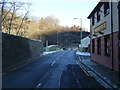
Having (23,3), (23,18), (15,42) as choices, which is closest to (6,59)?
(15,42)

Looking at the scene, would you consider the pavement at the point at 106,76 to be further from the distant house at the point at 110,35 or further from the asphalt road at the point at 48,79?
the distant house at the point at 110,35

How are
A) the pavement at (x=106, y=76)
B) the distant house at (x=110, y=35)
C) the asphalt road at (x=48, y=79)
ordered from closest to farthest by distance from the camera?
the pavement at (x=106, y=76) < the asphalt road at (x=48, y=79) < the distant house at (x=110, y=35)

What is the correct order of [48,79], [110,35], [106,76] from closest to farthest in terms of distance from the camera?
[48,79] < [106,76] < [110,35]

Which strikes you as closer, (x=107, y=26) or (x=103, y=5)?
Answer: (x=107, y=26)

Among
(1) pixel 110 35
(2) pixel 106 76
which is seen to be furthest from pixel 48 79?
(1) pixel 110 35

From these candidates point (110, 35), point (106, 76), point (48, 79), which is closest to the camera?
point (48, 79)

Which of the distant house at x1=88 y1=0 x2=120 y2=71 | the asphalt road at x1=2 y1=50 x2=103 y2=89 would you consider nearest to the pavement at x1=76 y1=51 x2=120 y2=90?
the asphalt road at x1=2 y1=50 x2=103 y2=89

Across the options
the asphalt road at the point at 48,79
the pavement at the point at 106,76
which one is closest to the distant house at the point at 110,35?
the pavement at the point at 106,76

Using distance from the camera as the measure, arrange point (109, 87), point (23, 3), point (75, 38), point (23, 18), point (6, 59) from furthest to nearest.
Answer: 1. point (75, 38)
2. point (23, 18)
3. point (23, 3)
4. point (6, 59)
5. point (109, 87)

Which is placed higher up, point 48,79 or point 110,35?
point 110,35

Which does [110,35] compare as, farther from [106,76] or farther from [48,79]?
[48,79]

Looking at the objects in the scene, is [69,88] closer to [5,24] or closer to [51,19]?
[5,24]

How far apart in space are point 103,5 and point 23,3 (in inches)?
639

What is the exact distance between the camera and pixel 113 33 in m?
14.7
